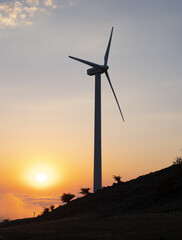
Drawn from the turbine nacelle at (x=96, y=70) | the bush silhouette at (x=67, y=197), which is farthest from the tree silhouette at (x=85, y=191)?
the turbine nacelle at (x=96, y=70)

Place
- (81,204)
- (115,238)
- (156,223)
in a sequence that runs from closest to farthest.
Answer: (115,238)
(156,223)
(81,204)

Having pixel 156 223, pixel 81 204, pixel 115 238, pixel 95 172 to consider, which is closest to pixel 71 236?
pixel 115 238

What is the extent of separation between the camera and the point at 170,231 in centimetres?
2495

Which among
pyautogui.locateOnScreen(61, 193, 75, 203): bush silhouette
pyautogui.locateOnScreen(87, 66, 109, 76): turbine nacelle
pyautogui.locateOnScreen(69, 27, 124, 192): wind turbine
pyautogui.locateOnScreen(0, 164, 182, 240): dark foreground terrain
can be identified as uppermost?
pyautogui.locateOnScreen(87, 66, 109, 76): turbine nacelle

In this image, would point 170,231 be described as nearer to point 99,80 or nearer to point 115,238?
point 115,238

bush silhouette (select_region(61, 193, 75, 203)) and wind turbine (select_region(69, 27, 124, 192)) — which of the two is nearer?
wind turbine (select_region(69, 27, 124, 192))

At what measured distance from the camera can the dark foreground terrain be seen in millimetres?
26672

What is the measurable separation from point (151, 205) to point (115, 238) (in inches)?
843

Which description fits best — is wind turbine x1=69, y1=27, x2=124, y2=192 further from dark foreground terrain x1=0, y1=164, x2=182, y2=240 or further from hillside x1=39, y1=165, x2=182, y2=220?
hillside x1=39, y1=165, x2=182, y2=220

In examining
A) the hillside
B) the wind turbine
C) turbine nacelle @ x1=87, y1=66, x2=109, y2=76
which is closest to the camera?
the hillside

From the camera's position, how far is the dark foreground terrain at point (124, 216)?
2667 centimetres

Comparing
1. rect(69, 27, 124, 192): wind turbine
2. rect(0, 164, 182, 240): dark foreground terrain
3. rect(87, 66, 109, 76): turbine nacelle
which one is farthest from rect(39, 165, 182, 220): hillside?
rect(87, 66, 109, 76): turbine nacelle

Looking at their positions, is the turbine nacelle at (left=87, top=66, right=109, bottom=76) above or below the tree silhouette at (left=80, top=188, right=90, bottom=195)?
above

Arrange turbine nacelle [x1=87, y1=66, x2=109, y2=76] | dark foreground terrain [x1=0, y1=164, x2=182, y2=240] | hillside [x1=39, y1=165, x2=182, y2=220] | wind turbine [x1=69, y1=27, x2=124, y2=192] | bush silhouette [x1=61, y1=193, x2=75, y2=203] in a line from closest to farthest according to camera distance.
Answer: dark foreground terrain [x1=0, y1=164, x2=182, y2=240] < hillside [x1=39, y1=165, x2=182, y2=220] < wind turbine [x1=69, y1=27, x2=124, y2=192] < bush silhouette [x1=61, y1=193, x2=75, y2=203] < turbine nacelle [x1=87, y1=66, x2=109, y2=76]
